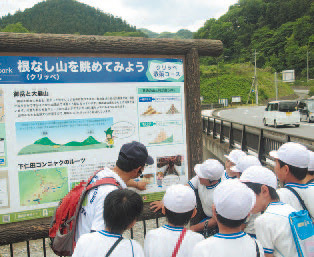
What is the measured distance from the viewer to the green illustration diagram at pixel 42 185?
2.39 metres

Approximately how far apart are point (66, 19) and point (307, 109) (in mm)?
110465

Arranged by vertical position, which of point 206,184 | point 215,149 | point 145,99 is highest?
point 145,99

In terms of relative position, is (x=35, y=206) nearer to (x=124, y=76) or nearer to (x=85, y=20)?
(x=124, y=76)

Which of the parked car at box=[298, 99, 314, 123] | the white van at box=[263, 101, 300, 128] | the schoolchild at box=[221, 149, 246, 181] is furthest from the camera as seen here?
the parked car at box=[298, 99, 314, 123]

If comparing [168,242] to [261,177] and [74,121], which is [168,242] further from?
[74,121]

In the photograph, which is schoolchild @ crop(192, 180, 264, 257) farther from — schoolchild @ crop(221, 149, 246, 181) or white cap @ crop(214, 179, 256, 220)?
schoolchild @ crop(221, 149, 246, 181)

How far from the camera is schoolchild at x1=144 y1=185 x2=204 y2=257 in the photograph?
1.92 metres

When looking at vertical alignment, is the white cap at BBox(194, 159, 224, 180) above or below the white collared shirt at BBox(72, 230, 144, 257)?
above

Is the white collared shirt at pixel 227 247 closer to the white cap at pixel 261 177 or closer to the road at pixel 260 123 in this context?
the white cap at pixel 261 177

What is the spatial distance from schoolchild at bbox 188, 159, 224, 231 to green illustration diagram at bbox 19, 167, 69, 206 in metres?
1.19

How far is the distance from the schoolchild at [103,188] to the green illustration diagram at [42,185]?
0.64 m

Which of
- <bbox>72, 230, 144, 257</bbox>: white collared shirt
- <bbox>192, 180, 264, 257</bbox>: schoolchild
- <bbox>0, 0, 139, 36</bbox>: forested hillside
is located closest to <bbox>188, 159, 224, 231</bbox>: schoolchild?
<bbox>192, 180, 264, 257</bbox>: schoolchild

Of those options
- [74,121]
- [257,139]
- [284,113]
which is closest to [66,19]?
[284,113]

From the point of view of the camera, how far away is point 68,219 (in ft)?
6.30
